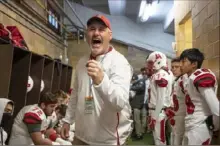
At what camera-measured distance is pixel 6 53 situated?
1.21 meters

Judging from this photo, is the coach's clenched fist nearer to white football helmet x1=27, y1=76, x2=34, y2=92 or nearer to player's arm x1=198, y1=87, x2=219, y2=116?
player's arm x1=198, y1=87, x2=219, y2=116

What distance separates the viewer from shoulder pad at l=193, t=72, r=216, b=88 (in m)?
0.49

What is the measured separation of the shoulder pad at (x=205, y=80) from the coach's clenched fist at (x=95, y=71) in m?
0.18

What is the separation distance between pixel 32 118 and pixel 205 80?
840mm

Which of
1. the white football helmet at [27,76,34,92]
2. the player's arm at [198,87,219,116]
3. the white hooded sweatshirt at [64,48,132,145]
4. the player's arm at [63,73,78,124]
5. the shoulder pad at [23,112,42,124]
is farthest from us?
the white football helmet at [27,76,34,92]

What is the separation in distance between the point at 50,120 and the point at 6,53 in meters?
0.37

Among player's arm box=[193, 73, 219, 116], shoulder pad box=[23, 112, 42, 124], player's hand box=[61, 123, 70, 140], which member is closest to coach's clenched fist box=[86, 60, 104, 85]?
player's arm box=[193, 73, 219, 116]

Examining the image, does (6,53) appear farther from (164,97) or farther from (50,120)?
(164,97)

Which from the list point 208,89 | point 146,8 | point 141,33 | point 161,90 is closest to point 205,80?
point 208,89

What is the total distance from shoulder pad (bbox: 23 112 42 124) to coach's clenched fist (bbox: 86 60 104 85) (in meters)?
0.72

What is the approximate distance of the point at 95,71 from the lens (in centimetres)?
49

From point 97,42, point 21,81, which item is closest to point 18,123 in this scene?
point 21,81

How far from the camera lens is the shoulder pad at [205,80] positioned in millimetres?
493

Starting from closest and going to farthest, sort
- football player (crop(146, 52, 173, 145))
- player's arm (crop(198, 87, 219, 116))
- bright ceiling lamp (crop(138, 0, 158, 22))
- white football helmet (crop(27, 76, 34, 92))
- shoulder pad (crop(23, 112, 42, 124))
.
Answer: player's arm (crop(198, 87, 219, 116)), football player (crop(146, 52, 173, 145)), shoulder pad (crop(23, 112, 42, 124)), white football helmet (crop(27, 76, 34, 92)), bright ceiling lamp (crop(138, 0, 158, 22))
